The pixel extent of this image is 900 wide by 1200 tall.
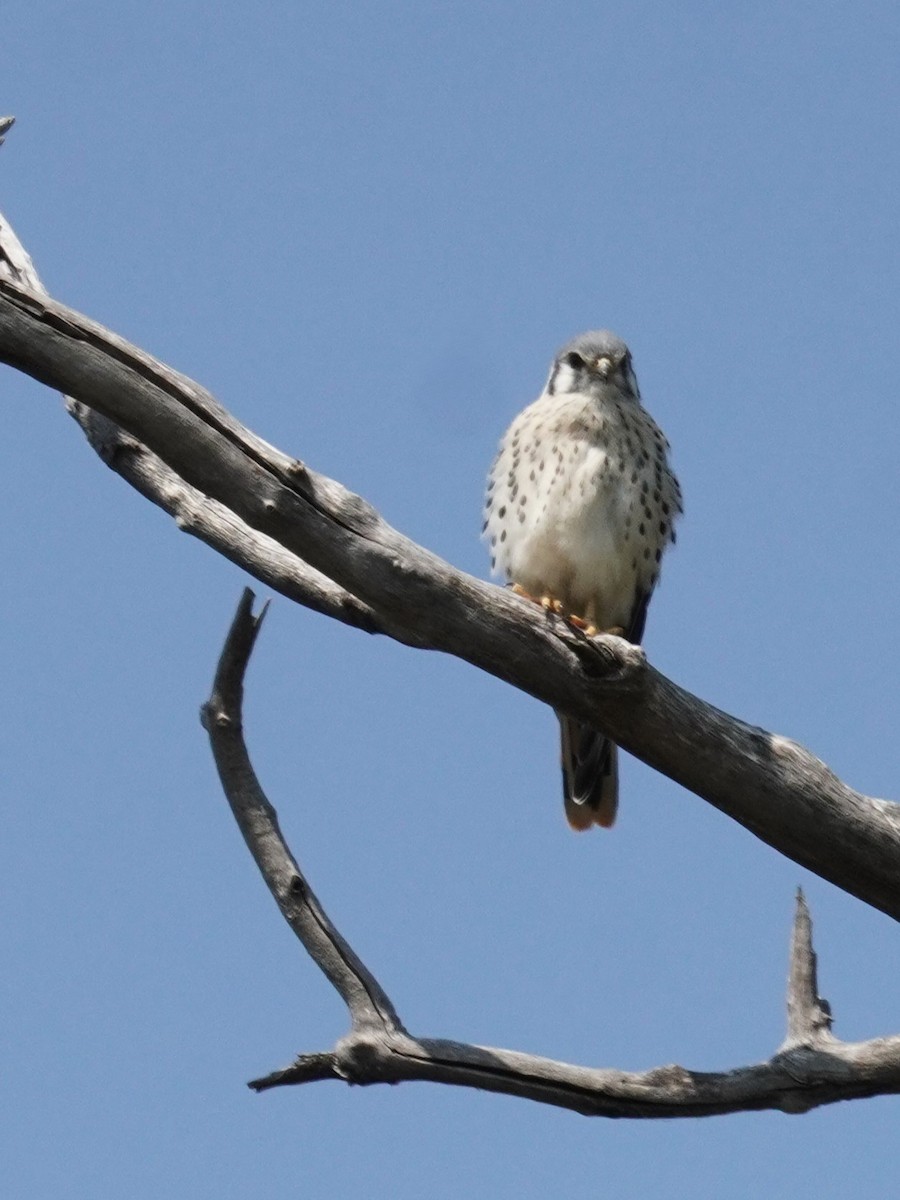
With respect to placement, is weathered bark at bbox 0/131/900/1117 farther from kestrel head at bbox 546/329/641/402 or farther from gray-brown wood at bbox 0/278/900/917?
kestrel head at bbox 546/329/641/402

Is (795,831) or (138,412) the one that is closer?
(138,412)

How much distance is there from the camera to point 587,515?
4.98 metres

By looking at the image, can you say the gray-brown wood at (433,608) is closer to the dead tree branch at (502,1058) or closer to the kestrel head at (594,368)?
the dead tree branch at (502,1058)

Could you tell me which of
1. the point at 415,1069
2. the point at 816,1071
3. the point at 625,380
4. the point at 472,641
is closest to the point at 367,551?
the point at 472,641

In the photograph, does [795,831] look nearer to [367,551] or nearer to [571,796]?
[367,551]

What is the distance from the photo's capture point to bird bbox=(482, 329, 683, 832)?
5.02 meters

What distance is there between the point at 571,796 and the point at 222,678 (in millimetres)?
1822

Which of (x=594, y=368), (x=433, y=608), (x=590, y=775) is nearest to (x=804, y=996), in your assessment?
(x=433, y=608)

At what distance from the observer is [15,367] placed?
3334 millimetres

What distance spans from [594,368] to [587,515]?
0.65m

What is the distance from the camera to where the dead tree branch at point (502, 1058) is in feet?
11.7

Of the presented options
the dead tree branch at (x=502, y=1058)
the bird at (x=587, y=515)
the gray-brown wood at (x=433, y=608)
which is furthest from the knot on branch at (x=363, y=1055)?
the bird at (x=587, y=515)

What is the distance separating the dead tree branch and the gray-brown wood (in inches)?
8.6

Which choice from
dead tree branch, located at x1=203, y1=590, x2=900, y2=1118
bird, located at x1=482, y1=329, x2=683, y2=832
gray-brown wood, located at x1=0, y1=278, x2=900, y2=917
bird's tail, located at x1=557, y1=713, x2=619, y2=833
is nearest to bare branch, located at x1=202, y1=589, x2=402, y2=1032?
dead tree branch, located at x1=203, y1=590, x2=900, y2=1118
